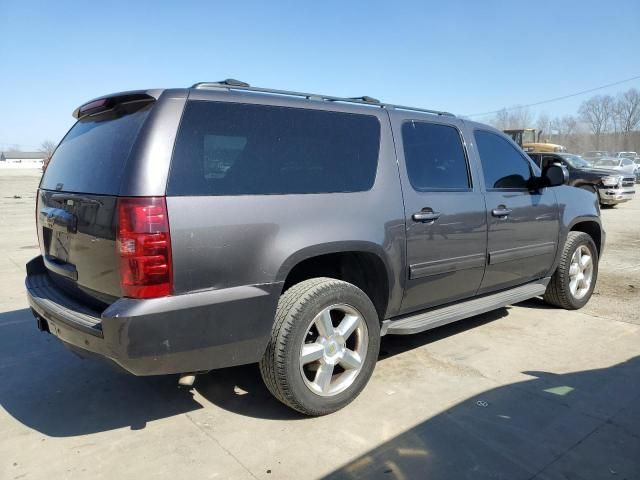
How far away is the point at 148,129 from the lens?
2496 millimetres

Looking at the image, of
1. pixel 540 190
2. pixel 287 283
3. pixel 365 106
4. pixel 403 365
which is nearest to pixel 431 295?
pixel 403 365

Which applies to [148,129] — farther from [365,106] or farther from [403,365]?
[403,365]

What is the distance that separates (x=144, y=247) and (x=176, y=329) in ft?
1.41

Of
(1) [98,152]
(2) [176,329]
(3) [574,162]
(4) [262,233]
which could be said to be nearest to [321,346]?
(4) [262,233]

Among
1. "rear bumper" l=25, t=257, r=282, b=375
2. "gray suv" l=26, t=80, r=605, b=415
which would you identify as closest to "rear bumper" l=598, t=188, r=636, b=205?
"gray suv" l=26, t=80, r=605, b=415

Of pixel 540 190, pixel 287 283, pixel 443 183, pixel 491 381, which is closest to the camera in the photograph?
pixel 287 283

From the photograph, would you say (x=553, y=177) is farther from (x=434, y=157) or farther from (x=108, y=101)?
(x=108, y=101)

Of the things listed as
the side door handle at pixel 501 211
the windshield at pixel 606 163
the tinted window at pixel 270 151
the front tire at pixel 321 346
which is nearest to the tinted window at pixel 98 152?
the tinted window at pixel 270 151

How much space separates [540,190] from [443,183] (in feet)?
4.50

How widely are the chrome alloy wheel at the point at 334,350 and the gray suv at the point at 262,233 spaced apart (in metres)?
0.01

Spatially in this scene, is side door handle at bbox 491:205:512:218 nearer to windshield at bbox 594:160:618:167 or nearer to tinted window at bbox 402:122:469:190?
tinted window at bbox 402:122:469:190

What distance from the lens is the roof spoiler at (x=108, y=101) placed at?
104 inches

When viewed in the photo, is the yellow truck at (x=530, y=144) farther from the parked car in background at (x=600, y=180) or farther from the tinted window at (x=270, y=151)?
the tinted window at (x=270, y=151)

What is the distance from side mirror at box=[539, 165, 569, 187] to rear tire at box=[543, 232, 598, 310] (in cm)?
81
